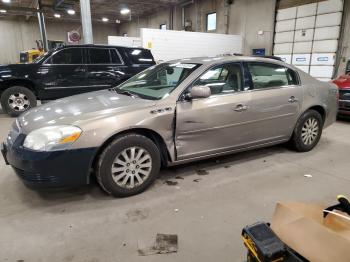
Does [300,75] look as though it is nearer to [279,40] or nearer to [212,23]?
[279,40]

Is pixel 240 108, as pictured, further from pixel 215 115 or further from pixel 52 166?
pixel 52 166

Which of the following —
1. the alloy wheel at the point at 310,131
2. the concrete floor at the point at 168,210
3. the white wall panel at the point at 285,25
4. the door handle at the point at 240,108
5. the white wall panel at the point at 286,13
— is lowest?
the concrete floor at the point at 168,210

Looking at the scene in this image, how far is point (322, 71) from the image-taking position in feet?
30.7

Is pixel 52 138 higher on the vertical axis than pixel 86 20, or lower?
lower

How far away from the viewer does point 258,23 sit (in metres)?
11.3

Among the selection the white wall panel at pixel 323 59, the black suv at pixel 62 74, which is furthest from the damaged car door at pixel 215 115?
the white wall panel at pixel 323 59

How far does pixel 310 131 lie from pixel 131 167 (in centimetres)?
268

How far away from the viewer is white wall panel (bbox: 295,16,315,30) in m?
9.34

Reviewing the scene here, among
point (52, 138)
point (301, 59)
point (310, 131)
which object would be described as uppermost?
point (301, 59)

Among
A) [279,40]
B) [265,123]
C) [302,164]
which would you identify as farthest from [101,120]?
[279,40]

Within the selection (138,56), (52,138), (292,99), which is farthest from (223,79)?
(138,56)

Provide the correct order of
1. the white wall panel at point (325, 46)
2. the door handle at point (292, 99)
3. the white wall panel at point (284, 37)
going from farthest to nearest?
the white wall panel at point (284, 37), the white wall panel at point (325, 46), the door handle at point (292, 99)

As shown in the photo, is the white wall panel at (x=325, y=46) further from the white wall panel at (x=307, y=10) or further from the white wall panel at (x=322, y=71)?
the white wall panel at (x=307, y=10)

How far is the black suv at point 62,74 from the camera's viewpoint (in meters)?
6.05
